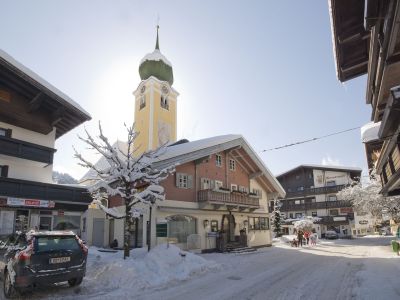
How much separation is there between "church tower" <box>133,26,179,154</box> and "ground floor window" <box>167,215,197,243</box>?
976 inches

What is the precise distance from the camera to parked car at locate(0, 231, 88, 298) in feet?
28.1

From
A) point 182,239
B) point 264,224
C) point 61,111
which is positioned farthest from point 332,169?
point 61,111

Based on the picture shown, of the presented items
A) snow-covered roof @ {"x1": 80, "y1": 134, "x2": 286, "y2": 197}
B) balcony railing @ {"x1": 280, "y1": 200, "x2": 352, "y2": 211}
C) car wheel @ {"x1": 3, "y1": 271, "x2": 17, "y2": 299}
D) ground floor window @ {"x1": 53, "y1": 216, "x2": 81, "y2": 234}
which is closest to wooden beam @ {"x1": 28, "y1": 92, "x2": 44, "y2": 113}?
snow-covered roof @ {"x1": 80, "y1": 134, "x2": 286, "y2": 197}

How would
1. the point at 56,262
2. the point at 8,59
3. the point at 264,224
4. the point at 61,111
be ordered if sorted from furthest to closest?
the point at 264,224 → the point at 61,111 → the point at 8,59 → the point at 56,262

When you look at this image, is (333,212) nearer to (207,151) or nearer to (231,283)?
(207,151)

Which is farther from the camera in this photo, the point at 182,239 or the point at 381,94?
the point at 182,239

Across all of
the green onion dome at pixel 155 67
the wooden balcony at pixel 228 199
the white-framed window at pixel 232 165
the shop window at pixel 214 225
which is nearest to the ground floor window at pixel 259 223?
the wooden balcony at pixel 228 199

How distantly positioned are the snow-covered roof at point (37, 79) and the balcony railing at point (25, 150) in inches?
135

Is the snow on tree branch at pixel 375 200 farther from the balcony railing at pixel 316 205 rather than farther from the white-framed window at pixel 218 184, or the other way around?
the balcony railing at pixel 316 205

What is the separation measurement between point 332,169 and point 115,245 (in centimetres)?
4456

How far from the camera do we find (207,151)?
2430cm

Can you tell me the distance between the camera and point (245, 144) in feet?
94.4

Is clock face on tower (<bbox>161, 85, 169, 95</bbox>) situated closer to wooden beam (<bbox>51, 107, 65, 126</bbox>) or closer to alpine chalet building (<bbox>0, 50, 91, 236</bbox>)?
alpine chalet building (<bbox>0, 50, 91, 236</bbox>)

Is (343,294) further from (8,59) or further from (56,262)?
(8,59)
